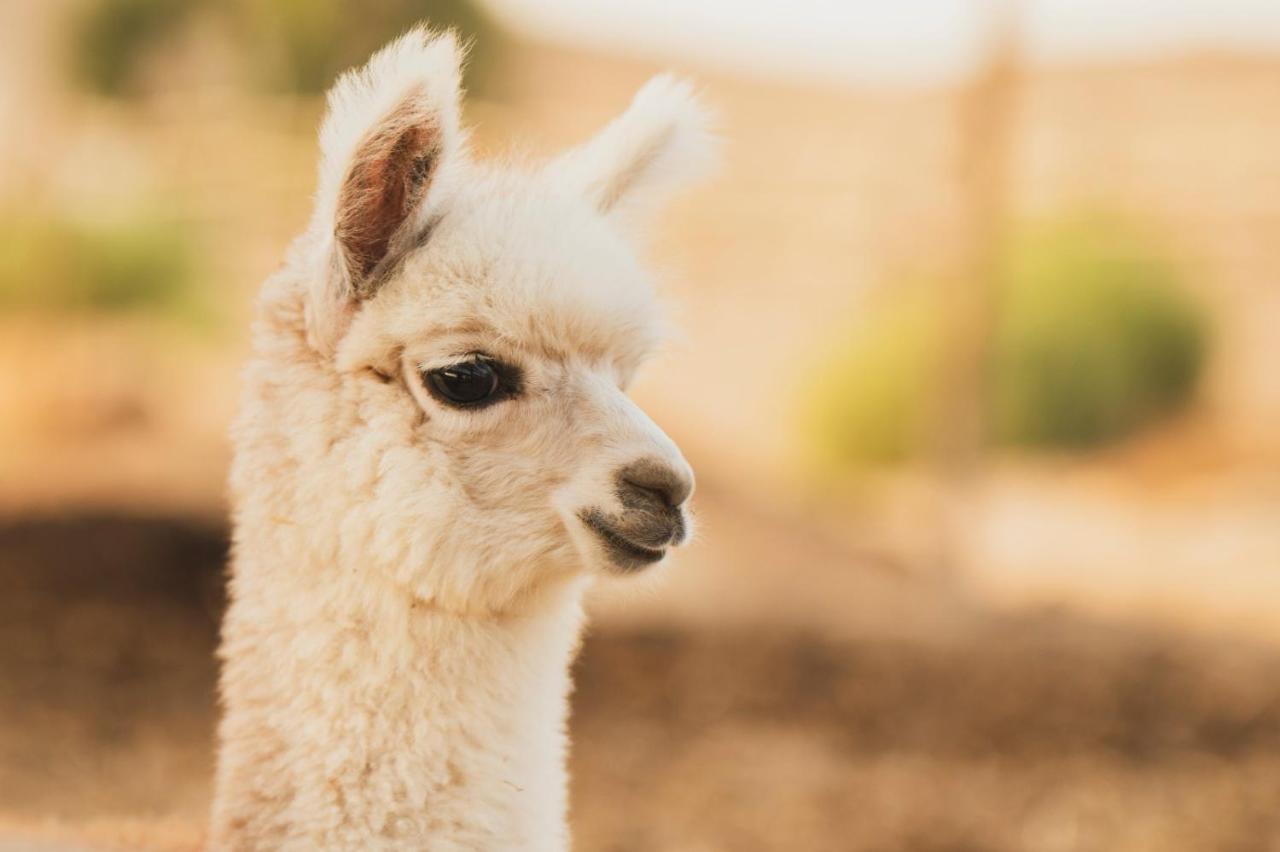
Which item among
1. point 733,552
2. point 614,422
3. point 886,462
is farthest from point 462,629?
point 886,462

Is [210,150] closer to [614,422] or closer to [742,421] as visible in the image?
[742,421]

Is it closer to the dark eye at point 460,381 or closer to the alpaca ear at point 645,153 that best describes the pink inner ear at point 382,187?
the dark eye at point 460,381

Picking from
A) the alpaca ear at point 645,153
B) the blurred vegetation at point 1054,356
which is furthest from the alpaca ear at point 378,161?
the blurred vegetation at point 1054,356

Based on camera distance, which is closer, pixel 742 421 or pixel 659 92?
pixel 659 92

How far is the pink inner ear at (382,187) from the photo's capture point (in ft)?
6.81

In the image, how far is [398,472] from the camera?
6.83 ft

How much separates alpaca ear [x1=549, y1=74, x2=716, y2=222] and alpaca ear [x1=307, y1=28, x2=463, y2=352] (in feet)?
1.24

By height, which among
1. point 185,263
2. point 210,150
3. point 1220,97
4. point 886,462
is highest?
point 1220,97

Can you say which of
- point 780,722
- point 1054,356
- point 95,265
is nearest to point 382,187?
point 780,722

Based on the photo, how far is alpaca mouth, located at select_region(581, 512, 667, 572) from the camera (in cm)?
213

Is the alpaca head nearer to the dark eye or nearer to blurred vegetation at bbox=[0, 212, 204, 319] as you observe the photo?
the dark eye

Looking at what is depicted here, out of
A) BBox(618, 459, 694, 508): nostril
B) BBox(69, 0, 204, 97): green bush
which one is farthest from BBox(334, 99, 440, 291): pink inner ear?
BBox(69, 0, 204, 97): green bush

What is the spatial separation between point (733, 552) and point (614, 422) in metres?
6.18

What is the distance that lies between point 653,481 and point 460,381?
354 mm
